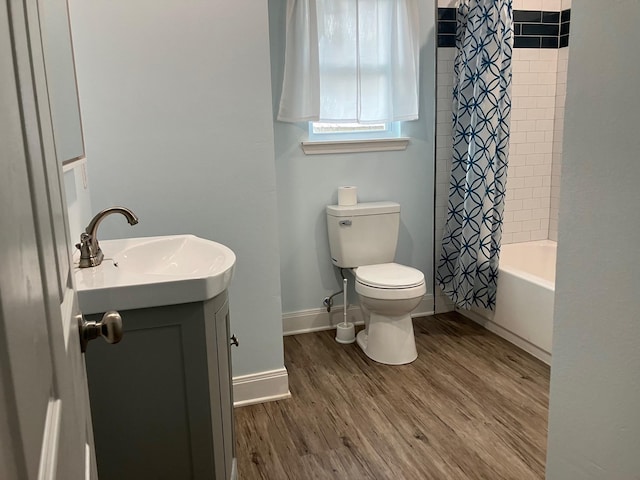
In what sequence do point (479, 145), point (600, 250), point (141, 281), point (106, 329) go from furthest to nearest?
point (479, 145) → point (141, 281) → point (600, 250) → point (106, 329)

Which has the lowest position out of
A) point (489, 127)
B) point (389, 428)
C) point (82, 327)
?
point (389, 428)

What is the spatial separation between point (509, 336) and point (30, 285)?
3.13m

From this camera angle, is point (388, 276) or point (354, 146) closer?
point (388, 276)

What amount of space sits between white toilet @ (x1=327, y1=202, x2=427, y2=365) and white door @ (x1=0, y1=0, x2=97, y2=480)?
227 centimetres

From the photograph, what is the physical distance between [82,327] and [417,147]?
113 inches

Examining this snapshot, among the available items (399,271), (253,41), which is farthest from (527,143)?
(253,41)

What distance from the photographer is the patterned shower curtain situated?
3.05 m

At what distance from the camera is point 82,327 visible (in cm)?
90

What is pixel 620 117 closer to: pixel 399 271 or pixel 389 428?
pixel 389 428

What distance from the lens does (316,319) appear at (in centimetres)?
353

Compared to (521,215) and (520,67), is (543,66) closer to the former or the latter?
(520,67)

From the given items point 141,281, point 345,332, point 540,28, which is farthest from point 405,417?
point 540,28

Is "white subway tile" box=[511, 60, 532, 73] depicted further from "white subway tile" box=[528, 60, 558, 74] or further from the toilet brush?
the toilet brush

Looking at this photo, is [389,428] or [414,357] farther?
[414,357]
